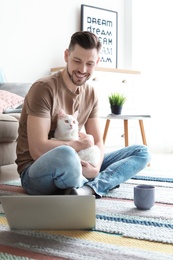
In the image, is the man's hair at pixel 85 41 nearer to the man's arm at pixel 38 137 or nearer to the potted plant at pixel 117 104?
the man's arm at pixel 38 137

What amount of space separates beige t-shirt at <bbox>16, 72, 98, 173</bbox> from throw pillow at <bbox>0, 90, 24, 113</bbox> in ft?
2.60

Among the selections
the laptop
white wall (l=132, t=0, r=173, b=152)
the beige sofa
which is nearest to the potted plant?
the beige sofa

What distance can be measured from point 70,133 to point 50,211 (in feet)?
2.00

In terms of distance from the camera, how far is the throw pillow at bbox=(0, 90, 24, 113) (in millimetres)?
2699

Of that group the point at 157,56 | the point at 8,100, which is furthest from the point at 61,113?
the point at 157,56

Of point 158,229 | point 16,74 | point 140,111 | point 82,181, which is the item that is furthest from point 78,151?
point 140,111

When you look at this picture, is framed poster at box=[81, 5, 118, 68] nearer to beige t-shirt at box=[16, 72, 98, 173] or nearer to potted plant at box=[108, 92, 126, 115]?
potted plant at box=[108, 92, 126, 115]

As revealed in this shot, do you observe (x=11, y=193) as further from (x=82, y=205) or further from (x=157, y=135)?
(x=157, y=135)

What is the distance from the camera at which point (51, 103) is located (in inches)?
73.4

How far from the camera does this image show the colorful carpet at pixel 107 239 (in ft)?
3.90

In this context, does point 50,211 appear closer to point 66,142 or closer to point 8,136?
point 66,142

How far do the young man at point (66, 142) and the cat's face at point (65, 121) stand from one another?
0.13 ft

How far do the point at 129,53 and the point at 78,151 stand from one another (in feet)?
9.08

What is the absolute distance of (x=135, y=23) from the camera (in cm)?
444
